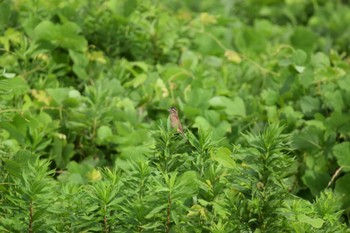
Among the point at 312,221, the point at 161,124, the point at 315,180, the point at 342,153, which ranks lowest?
the point at 315,180

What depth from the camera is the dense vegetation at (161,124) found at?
8.37 feet

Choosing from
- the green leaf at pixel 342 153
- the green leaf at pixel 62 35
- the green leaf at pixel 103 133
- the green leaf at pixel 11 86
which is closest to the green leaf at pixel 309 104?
the green leaf at pixel 342 153

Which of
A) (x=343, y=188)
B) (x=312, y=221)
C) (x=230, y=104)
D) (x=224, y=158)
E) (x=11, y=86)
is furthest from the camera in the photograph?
(x=230, y=104)

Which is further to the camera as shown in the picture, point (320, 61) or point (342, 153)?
point (320, 61)

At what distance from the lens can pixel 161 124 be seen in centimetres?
269

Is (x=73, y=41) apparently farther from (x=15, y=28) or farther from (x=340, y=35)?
(x=340, y=35)

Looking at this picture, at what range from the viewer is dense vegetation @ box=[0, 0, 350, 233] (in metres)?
2.55

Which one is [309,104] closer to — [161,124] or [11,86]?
[161,124]

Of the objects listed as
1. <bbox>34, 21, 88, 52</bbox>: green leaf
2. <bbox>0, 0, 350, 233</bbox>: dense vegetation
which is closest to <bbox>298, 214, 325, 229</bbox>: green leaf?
<bbox>0, 0, 350, 233</bbox>: dense vegetation

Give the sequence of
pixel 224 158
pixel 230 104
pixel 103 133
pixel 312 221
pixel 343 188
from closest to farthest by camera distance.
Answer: pixel 312 221 → pixel 224 158 → pixel 343 188 → pixel 103 133 → pixel 230 104

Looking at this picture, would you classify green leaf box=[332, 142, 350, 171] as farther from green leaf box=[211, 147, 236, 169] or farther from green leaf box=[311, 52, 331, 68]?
green leaf box=[211, 147, 236, 169]

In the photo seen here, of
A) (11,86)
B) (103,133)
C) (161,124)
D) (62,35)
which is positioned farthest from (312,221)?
(62,35)

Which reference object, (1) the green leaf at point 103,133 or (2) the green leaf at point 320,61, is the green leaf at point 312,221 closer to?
(1) the green leaf at point 103,133

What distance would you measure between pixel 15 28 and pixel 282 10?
2.56 metres
